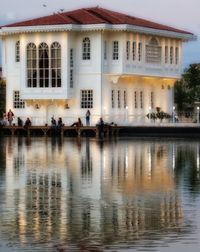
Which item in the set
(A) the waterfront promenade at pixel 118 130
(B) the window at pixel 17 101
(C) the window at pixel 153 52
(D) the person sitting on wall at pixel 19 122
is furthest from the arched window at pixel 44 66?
(C) the window at pixel 153 52

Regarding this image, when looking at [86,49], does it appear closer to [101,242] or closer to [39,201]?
[39,201]

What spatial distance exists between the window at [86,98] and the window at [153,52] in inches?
233

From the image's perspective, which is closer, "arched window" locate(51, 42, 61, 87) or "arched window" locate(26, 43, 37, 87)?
"arched window" locate(51, 42, 61, 87)

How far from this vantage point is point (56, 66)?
222ft

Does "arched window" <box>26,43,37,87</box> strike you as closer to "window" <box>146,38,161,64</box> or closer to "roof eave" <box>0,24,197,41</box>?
"roof eave" <box>0,24,197,41</box>

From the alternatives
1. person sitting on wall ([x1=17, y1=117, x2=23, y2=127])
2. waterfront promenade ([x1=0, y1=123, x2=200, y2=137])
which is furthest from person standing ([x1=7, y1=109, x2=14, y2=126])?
waterfront promenade ([x1=0, y1=123, x2=200, y2=137])

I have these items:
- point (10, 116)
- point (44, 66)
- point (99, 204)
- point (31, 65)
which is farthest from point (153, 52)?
point (99, 204)

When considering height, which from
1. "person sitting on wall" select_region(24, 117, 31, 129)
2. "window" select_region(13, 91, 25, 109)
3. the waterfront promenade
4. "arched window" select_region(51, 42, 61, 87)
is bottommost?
the waterfront promenade

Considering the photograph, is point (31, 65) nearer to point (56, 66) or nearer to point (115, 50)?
point (56, 66)

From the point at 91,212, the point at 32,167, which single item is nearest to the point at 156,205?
the point at 91,212

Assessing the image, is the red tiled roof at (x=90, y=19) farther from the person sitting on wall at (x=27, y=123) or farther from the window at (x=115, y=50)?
the person sitting on wall at (x=27, y=123)

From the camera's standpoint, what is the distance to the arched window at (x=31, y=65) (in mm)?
68562

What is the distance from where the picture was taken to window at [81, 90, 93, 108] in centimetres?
6775

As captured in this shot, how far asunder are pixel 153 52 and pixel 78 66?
22.9 ft
